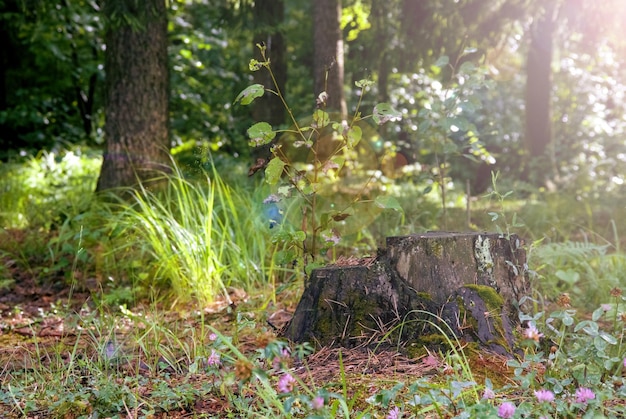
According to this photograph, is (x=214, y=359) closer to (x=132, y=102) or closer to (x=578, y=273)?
(x=578, y=273)

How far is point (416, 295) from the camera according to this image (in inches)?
102

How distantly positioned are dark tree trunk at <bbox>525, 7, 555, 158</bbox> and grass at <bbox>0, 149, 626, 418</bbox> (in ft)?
19.1

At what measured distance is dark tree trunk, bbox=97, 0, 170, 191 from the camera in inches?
211

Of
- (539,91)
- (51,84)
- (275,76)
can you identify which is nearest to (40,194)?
(275,76)

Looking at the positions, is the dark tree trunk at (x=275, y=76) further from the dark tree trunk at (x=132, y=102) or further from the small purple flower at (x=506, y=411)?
the small purple flower at (x=506, y=411)

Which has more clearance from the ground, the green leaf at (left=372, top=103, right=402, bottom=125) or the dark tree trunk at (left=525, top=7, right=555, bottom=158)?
the dark tree trunk at (left=525, top=7, right=555, bottom=158)

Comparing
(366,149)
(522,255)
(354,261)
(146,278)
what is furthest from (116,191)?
(366,149)

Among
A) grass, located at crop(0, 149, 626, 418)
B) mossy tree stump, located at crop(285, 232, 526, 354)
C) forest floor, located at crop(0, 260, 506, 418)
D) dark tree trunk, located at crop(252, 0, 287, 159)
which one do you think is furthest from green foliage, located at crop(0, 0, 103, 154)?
mossy tree stump, located at crop(285, 232, 526, 354)

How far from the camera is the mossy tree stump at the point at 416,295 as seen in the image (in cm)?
255

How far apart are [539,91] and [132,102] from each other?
26.5 ft

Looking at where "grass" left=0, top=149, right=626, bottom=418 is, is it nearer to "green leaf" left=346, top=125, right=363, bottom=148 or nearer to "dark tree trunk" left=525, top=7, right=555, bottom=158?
"green leaf" left=346, top=125, right=363, bottom=148

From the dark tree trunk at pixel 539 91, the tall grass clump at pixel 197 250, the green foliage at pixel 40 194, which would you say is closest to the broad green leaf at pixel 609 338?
the tall grass clump at pixel 197 250

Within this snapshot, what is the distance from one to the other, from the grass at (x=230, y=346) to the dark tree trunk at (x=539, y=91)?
5.83 meters

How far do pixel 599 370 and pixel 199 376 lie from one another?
1436mm
